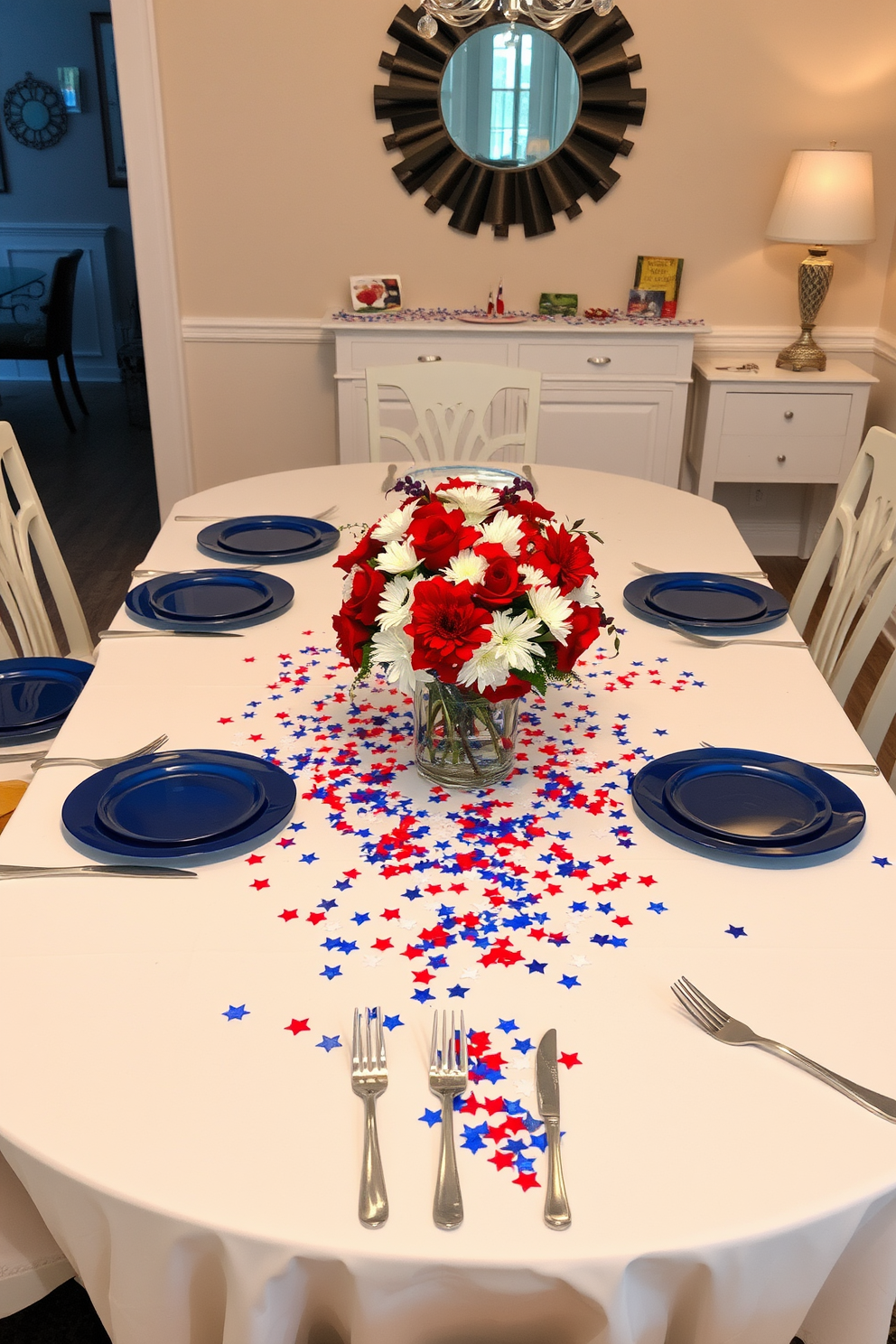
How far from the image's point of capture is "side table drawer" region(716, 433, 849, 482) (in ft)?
12.7

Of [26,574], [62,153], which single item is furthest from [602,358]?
[62,153]

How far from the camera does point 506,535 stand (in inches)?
47.9

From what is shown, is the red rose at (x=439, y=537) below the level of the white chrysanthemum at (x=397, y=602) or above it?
above

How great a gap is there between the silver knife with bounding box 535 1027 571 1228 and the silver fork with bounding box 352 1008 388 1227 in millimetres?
119

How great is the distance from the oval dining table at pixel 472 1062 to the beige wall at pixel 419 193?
117 inches

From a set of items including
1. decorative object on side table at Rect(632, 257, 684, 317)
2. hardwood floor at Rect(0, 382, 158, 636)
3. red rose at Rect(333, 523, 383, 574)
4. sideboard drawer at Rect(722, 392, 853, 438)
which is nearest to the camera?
red rose at Rect(333, 523, 383, 574)

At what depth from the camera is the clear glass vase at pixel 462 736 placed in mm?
1258

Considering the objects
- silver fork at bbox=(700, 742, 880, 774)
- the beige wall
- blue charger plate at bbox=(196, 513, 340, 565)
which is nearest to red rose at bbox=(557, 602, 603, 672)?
silver fork at bbox=(700, 742, 880, 774)

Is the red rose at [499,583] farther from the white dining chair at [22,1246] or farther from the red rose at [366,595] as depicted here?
A: the white dining chair at [22,1246]

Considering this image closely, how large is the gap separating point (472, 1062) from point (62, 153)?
24.7 feet

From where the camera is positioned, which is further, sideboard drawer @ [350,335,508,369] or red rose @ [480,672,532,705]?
sideboard drawer @ [350,335,508,369]

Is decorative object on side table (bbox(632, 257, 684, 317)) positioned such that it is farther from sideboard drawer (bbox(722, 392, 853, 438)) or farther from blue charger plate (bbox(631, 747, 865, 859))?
blue charger plate (bbox(631, 747, 865, 859))

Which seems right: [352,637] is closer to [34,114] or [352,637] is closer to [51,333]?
[51,333]

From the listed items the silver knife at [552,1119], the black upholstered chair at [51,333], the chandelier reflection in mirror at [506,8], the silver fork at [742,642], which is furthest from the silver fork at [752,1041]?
the black upholstered chair at [51,333]
